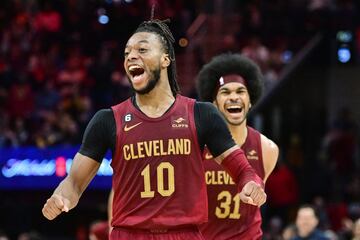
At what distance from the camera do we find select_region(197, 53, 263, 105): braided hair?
27.4 feet

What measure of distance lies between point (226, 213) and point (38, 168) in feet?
32.1

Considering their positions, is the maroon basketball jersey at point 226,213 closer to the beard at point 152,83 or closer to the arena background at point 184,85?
the beard at point 152,83

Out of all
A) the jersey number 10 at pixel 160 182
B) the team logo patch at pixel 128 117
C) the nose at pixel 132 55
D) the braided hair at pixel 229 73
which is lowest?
the jersey number 10 at pixel 160 182

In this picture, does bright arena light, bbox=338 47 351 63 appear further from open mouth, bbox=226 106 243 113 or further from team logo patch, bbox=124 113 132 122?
team logo patch, bbox=124 113 132 122

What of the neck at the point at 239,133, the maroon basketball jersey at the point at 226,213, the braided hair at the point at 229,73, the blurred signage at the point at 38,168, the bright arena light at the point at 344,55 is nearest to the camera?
the maroon basketball jersey at the point at 226,213

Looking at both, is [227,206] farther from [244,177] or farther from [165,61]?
[165,61]

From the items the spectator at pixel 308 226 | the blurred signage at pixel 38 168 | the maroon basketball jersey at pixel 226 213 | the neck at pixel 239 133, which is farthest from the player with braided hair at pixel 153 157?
the blurred signage at pixel 38 168

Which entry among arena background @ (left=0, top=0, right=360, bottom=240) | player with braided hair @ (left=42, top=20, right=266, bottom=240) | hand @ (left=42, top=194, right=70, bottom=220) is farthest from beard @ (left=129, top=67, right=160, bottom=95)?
arena background @ (left=0, top=0, right=360, bottom=240)

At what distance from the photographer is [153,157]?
621 centimetres

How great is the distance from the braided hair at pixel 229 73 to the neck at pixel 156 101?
1.90 m

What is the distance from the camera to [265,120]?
723 inches

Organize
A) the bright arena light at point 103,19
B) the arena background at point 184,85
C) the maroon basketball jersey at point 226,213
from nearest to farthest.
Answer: the maroon basketball jersey at point 226,213
the arena background at point 184,85
the bright arena light at point 103,19

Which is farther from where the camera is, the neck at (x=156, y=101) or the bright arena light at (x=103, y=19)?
the bright arena light at (x=103, y=19)

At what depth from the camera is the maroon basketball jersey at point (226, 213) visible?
7.82m
